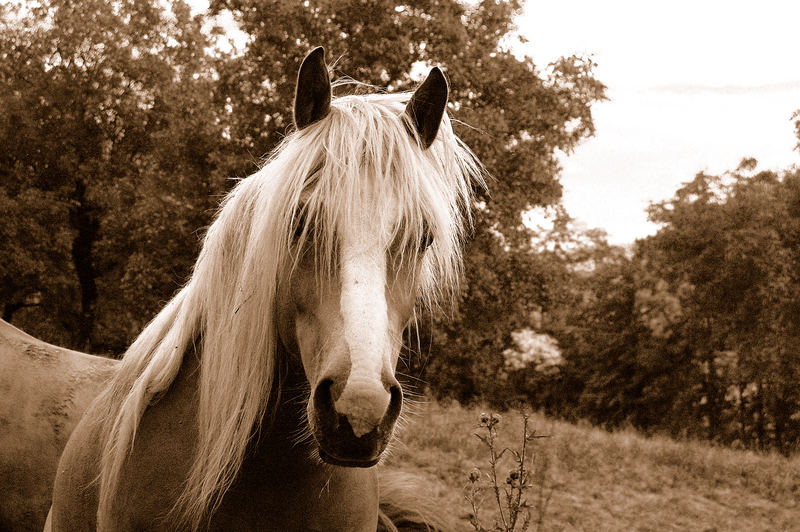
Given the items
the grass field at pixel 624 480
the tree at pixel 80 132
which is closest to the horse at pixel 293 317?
the grass field at pixel 624 480

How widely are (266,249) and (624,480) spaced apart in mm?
7563

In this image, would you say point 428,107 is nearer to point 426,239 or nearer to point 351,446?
point 426,239

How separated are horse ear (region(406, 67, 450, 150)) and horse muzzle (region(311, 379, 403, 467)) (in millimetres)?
823

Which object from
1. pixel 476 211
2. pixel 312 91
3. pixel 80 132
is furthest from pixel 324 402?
pixel 80 132

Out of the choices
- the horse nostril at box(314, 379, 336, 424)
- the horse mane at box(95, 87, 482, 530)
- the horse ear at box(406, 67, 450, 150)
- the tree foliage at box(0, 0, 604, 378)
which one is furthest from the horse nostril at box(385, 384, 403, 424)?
the tree foliage at box(0, 0, 604, 378)

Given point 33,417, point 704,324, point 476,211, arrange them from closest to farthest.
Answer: point 33,417 → point 476,211 → point 704,324

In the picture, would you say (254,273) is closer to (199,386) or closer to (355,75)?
(199,386)

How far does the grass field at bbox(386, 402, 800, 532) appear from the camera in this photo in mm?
6855

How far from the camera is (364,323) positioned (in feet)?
5.11

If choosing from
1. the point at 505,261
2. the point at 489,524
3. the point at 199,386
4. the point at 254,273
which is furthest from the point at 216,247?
the point at 505,261

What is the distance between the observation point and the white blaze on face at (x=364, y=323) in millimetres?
1465

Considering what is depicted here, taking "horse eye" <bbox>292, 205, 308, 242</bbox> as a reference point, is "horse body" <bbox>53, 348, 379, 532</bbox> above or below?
below

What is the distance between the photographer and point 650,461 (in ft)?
30.5

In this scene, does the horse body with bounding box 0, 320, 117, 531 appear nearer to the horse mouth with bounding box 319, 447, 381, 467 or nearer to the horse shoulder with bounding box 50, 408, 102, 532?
the horse shoulder with bounding box 50, 408, 102, 532
